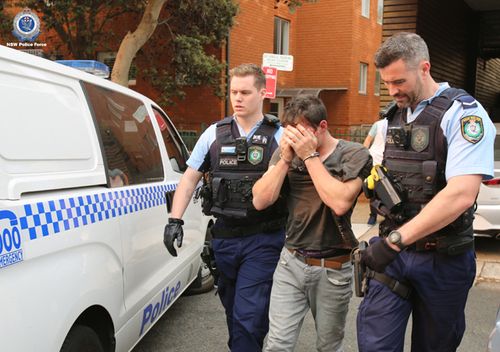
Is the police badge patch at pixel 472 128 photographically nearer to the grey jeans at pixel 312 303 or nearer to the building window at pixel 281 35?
the grey jeans at pixel 312 303

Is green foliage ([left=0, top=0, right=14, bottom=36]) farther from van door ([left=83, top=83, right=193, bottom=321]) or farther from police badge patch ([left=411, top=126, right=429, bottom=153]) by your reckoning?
police badge patch ([left=411, top=126, right=429, bottom=153])

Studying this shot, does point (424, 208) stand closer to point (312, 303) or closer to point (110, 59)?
point (312, 303)

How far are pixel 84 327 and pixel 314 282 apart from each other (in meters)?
1.14

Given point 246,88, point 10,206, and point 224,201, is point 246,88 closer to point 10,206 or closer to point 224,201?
point 224,201

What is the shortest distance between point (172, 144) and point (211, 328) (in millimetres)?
1580

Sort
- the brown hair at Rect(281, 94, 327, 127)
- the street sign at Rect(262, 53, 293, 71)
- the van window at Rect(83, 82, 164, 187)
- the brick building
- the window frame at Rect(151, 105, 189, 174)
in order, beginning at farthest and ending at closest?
the brick building → the street sign at Rect(262, 53, 293, 71) → the window frame at Rect(151, 105, 189, 174) → the van window at Rect(83, 82, 164, 187) → the brown hair at Rect(281, 94, 327, 127)

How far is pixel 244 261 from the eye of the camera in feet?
9.75

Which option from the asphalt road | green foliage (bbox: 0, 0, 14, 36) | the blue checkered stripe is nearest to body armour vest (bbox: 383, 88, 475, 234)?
the blue checkered stripe

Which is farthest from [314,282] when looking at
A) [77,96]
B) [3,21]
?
[3,21]

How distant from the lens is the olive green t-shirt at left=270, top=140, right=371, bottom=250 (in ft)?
8.29

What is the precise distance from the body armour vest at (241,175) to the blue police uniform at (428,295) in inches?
32.6

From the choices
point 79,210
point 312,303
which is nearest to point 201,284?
point 312,303

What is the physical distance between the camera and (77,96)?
8.31 ft

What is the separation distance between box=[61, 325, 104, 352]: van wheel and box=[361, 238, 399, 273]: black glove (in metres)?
1.32
